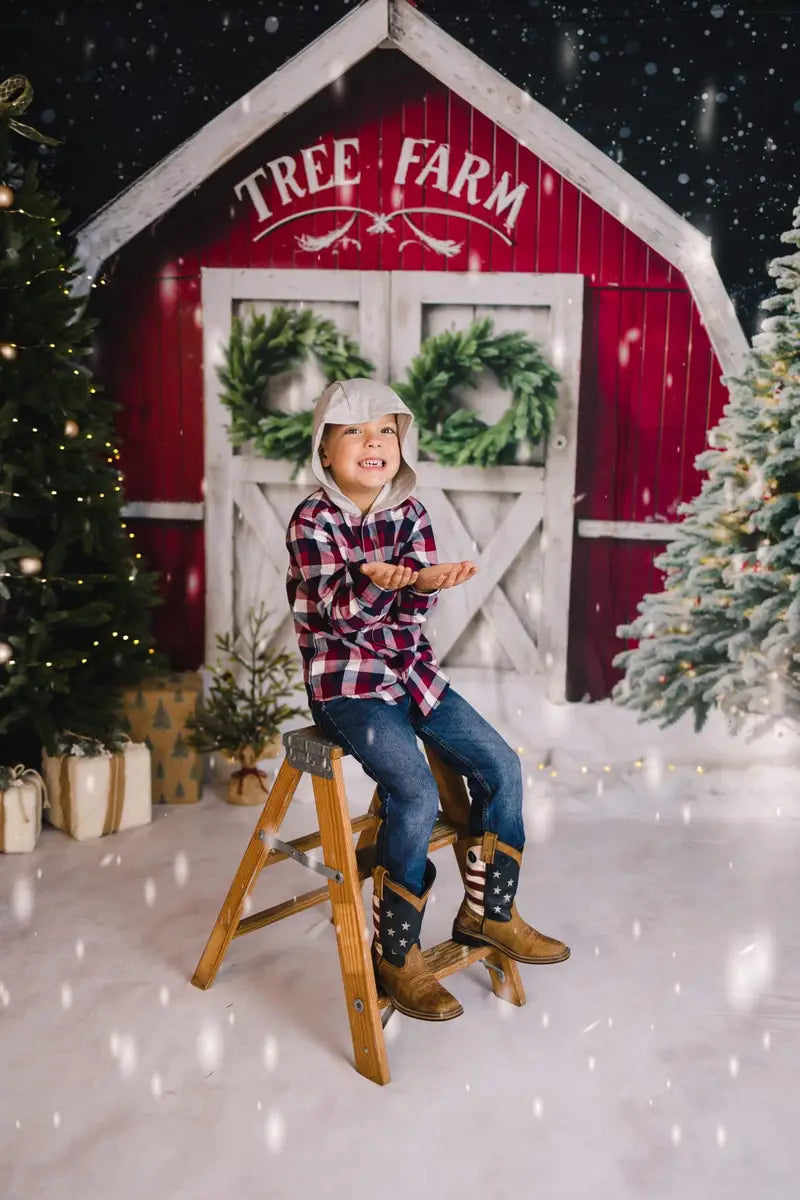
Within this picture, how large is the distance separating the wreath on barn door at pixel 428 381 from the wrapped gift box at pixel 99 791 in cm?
155

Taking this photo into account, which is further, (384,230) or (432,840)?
(384,230)

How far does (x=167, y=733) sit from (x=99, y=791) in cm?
43

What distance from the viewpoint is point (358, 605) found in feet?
8.02

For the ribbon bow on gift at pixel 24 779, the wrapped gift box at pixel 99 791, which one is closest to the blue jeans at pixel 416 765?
the wrapped gift box at pixel 99 791

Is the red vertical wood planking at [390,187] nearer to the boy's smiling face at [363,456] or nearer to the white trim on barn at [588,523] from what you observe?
the white trim on barn at [588,523]

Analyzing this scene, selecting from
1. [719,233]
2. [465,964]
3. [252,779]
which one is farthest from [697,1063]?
[719,233]

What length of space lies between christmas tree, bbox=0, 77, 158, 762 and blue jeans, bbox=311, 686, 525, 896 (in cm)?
164

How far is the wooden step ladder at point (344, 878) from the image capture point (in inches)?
95.7

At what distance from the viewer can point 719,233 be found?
4527 mm

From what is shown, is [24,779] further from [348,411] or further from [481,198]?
[481,198]

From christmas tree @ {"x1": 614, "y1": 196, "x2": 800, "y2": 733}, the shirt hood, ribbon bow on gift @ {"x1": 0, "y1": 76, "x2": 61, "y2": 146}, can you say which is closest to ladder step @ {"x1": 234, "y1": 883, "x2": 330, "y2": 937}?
the shirt hood

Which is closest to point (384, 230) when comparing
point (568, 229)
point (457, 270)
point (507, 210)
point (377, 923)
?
point (457, 270)

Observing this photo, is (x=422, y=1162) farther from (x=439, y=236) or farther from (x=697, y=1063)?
(x=439, y=236)

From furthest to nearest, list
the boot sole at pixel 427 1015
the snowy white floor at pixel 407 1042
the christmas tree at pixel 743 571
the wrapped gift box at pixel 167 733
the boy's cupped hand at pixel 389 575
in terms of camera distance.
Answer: the wrapped gift box at pixel 167 733, the christmas tree at pixel 743 571, the boot sole at pixel 427 1015, the boy's cupped hand at pixel 389 575, the snowy white floor at pixel 407 1042
